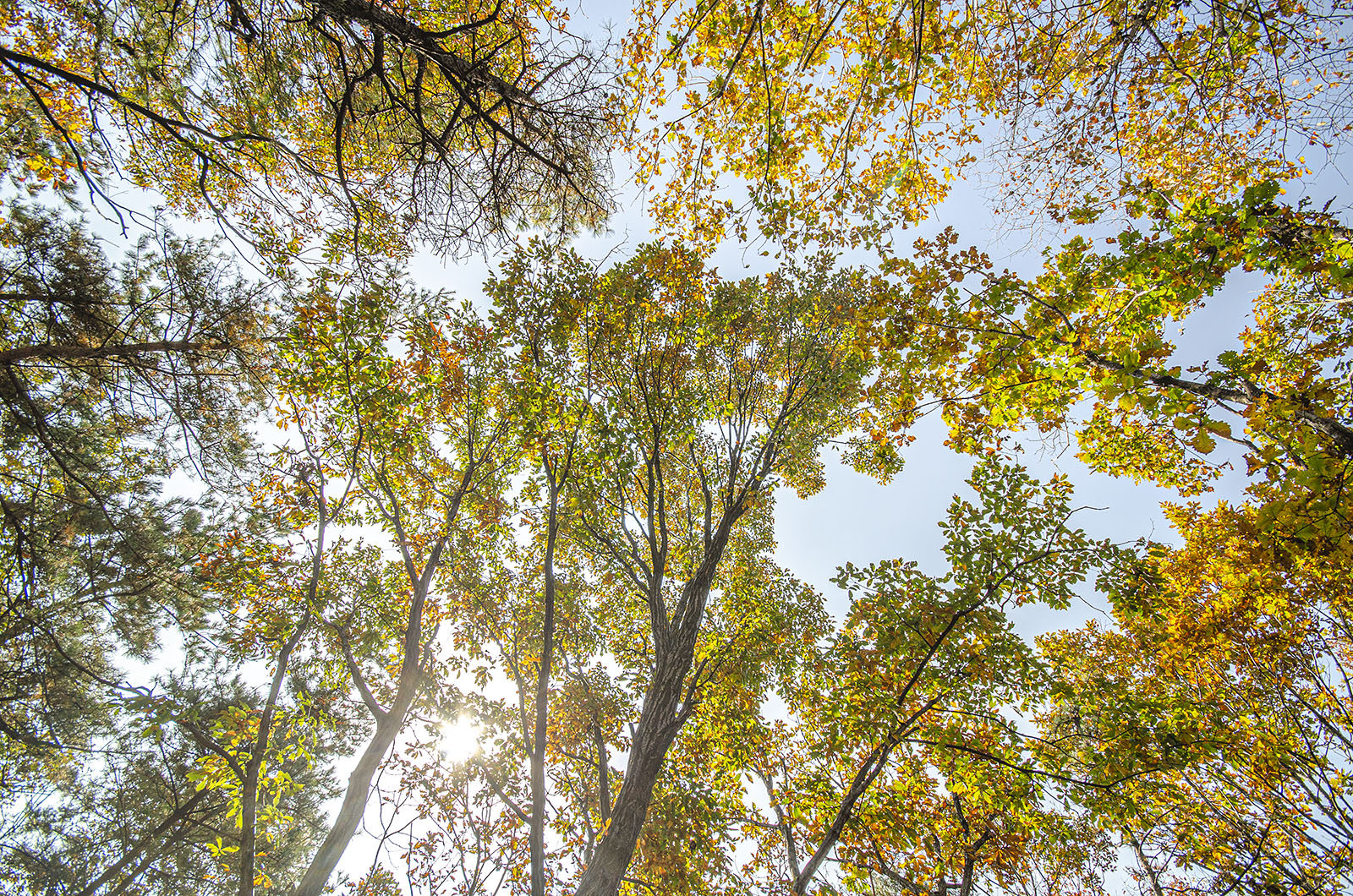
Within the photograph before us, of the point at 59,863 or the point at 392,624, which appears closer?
the point at 392,624

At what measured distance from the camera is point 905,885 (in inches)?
237

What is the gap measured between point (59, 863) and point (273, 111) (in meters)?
14.1

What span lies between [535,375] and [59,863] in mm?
12952

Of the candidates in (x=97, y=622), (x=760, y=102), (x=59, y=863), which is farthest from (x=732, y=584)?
(x=59, y=863)

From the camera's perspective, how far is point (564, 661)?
7688mm

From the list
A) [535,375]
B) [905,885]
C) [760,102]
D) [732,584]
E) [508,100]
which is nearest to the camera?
[508,100]

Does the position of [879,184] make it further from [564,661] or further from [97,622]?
[97,622]

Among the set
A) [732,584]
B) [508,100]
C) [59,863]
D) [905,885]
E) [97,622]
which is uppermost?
[732,584]

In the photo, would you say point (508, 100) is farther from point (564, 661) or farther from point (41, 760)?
point (41, 760)

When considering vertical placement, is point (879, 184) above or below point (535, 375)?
above

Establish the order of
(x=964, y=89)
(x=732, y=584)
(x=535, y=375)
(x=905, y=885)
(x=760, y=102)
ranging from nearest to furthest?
(x=760, y=102)
(x=964, y=89)
(x=905, y=885)
(x=535, y=375)
(x=732, y=584)

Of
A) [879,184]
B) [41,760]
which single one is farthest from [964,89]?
[41,760]

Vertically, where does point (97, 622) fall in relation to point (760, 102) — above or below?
below

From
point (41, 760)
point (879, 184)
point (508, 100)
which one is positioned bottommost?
point (41, 760)
